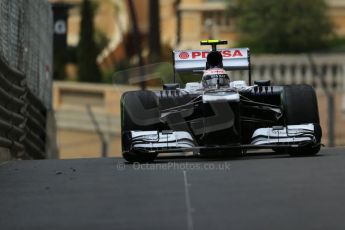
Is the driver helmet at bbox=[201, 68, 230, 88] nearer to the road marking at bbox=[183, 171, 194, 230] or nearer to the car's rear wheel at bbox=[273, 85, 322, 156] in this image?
the car's rear wheel at bbox=[273, 85, 322, 156]

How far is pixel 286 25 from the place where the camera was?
3753 cm

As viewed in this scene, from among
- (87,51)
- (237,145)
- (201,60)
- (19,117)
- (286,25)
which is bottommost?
(237,145)

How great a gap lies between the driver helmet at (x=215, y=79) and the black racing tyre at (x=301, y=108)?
0.87 meters

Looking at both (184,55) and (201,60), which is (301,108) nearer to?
(201,60)

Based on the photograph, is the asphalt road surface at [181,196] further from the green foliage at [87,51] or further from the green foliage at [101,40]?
the green foliage at [101,40]

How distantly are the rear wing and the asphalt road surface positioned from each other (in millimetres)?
3120

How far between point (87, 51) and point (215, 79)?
27.9 m

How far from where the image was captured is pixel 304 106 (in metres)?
13.8

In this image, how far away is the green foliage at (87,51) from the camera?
40.4 m

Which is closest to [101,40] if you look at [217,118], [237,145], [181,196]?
[237,145]

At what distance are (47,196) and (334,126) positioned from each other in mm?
21526

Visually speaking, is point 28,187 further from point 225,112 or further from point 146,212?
point 225,112

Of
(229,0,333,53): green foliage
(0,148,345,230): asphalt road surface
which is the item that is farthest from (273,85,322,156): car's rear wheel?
(229,0,333,53): green foliage

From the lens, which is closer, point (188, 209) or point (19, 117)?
point (188, 209)
